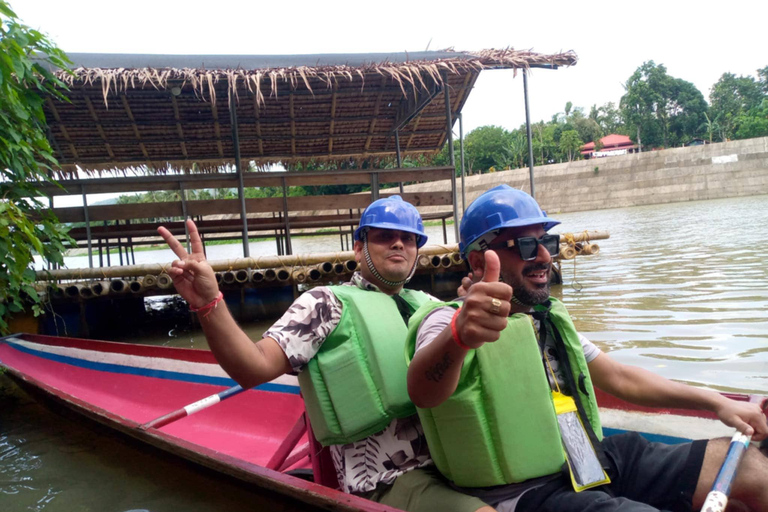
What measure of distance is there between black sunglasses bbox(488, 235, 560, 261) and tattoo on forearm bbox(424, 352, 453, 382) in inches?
19.5

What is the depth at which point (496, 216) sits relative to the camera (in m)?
1.75

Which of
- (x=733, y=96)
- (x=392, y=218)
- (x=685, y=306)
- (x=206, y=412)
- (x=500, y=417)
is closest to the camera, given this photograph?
(x=500, y=417)

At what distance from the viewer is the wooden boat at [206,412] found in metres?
2.29

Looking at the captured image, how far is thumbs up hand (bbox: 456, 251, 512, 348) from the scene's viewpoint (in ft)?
3.99

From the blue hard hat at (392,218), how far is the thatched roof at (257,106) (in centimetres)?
525

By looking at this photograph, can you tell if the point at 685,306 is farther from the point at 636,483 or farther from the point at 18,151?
the point at 18,151

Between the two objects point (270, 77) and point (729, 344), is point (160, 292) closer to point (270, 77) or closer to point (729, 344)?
point (270, 77)

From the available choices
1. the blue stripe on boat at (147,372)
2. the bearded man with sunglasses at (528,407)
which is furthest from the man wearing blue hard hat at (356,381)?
the blue stripe on boat at (147,372)

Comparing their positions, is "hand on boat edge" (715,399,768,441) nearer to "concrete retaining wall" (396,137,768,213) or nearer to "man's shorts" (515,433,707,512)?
"man's shorts" (515,433,707,512)

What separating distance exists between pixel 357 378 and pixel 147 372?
11.2ft

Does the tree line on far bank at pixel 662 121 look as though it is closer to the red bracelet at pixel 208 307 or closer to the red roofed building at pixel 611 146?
the red roofed building at pixel 611 146

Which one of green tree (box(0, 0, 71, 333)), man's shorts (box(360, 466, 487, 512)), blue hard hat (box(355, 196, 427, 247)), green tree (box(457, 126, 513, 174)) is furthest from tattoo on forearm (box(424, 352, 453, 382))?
green tree (box(457, 126, 513, 174))

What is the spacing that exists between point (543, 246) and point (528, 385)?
0.45 meters

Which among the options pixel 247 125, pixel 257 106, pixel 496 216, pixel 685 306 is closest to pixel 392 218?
pixel 496 216
